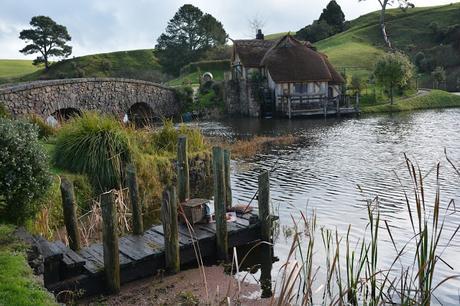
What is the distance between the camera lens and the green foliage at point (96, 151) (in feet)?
48.1

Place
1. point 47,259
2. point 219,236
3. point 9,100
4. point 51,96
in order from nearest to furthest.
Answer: point 47,259 < point 219,236 < point 9,100 < point 51,96

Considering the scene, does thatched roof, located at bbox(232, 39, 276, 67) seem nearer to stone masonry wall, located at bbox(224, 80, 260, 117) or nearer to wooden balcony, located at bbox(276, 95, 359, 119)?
stone masonry wall, located at bbox(224, 80, 260, 117)

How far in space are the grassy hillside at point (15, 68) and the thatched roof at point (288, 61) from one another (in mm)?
42154

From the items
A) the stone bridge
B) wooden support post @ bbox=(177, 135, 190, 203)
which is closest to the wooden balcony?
the stone bridge

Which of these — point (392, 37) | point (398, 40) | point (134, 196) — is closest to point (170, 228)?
point (134, 196)

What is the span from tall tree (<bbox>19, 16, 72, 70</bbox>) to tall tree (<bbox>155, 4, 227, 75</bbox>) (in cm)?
1522

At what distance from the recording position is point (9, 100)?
107 feet

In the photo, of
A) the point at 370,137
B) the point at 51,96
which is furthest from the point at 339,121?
the point at 51,96

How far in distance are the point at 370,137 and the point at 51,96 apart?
23561mm

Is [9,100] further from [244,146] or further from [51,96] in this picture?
[244,146]

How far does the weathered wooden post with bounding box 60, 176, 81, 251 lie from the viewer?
32.2 feet

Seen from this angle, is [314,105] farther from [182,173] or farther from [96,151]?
[182,173]

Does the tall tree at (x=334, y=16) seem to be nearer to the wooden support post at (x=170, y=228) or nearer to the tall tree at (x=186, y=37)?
the tall tree at (x=186, y=37)

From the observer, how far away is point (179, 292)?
923 cm
